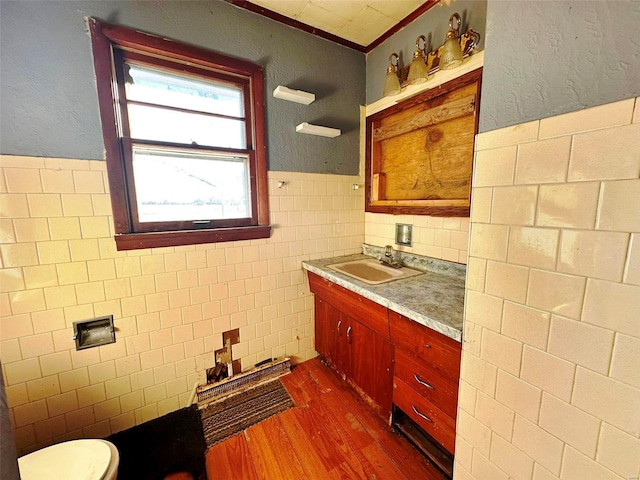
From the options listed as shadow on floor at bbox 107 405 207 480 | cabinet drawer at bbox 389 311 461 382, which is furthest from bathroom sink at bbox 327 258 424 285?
shadow on floor at bbox 107 405 207 480

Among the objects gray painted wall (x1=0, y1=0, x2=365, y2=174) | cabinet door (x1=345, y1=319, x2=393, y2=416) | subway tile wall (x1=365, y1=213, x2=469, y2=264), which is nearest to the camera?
gray painted wall (x1=0, y1=0, x2=365, y2=174)

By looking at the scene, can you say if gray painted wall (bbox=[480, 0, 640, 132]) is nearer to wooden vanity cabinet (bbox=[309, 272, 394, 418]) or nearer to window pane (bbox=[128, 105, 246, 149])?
wooden vanity cabinet (bbox=[309, 272, 394, 418])

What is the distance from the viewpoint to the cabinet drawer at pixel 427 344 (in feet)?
3.46

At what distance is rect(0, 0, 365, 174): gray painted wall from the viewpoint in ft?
A: 3.92

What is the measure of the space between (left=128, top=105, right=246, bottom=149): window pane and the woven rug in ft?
5.72

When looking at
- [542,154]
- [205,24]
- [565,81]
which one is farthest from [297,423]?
[205,24]

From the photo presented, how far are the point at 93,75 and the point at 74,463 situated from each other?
5.84 ft

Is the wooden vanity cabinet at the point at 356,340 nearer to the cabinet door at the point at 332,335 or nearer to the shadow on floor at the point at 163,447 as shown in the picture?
the cabinet door at the point at 332,335

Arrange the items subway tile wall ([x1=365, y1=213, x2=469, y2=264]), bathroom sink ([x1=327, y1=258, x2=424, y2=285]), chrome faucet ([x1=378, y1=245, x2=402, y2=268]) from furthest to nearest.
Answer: chrome faucet ([x1=378, y1=245, x2=402, y2=268]), bathroom sink ([x1=327, y1=258, x2=424, y2=285]), subway tile wall ([x1=365, y1=213, x2=469, y2=264])

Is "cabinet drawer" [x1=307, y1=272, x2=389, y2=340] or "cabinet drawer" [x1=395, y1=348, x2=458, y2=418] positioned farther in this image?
"cabinet drawer" [x1=307, y1=272, x2=389, y2=340]

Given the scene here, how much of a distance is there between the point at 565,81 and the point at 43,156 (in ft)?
6.82

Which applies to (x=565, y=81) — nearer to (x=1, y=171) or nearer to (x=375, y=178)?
(x=375, y=178)

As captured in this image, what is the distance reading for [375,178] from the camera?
7.07ft

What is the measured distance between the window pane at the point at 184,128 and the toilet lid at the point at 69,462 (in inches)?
60.0
